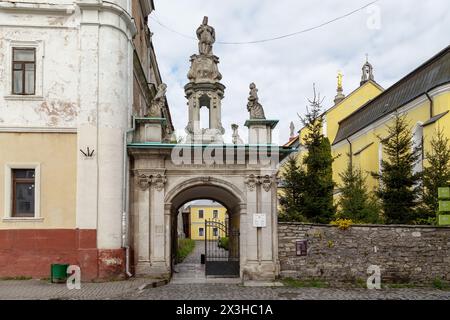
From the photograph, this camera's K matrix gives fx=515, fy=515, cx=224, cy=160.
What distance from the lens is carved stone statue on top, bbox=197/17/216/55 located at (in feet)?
67.8

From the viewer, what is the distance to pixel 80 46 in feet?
57.7

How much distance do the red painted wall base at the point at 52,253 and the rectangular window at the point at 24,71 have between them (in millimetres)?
4775

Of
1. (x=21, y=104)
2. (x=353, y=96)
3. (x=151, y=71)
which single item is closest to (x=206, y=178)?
(x=21, y=104)

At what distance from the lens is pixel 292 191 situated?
2286cm

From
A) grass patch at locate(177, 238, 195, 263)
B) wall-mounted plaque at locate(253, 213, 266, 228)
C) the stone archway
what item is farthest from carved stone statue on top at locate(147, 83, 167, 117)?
grass patch at locate(177, 238, 195, 263)

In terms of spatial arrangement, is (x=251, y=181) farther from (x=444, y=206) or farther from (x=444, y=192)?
(x=444, y=192)

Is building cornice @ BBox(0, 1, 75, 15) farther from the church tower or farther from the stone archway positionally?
the stone archway

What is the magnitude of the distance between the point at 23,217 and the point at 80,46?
6.05 meters

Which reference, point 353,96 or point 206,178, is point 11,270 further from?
point 353,96

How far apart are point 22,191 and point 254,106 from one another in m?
8.74

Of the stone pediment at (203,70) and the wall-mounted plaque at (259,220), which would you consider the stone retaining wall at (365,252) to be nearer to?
the wall-mounted plaque at (259,220)

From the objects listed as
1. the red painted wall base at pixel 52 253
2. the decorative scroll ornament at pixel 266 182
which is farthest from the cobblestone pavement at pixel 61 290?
the decorative scroll ornament at pixel 266 182

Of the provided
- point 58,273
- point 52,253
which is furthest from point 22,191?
point 58,273

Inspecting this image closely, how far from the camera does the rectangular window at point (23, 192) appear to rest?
17.1m
